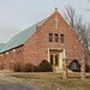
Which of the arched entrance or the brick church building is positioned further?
the arched entrance

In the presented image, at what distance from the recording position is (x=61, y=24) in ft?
203

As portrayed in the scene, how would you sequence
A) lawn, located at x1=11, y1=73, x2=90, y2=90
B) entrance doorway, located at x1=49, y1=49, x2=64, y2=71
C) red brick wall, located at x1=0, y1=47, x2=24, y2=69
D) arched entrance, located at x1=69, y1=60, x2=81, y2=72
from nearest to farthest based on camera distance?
1. lawn, located at x1=11, y1=73, x2=90, y2=90
2. entrance doorway, located at x1=49, y1=49, x2=64, y2=71
3. arched entrance, located at x1=69, y1=60, x2=81, y2=72
4. red brick wall, located at x1=0, y1=47, x2=24, y2=69

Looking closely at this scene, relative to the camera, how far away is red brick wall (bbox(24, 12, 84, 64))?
59.4 meters

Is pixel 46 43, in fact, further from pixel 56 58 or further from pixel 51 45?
pixel 56 58

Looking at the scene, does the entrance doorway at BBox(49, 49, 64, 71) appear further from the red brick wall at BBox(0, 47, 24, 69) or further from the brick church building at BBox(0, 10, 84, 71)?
the red brick wall at BBox(0, 47, 24, 69)

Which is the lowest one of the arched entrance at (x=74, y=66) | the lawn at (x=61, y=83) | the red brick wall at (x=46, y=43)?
the lawn at (x=61, y=83)

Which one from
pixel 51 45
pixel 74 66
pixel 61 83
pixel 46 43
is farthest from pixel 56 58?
pixel 61 83

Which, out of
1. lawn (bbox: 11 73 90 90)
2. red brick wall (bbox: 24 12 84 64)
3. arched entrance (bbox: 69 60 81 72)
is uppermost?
red brick wall (bbox: 24 12 84 64)

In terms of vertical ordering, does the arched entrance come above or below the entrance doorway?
below

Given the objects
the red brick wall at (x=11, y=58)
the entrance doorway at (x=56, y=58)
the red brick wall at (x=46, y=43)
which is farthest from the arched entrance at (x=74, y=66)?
the red brick wall at (x=11, y=58)

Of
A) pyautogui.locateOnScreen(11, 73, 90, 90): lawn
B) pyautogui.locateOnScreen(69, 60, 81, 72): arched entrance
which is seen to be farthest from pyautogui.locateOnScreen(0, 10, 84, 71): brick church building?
pyautogui.locateOnScreen(11, 73, 90, 90): lawn

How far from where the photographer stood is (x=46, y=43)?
197 ft

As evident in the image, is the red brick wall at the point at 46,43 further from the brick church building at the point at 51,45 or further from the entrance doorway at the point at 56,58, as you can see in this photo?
the entrance doorway at the point at 56,58

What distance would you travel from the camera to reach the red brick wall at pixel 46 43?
59375 mm
